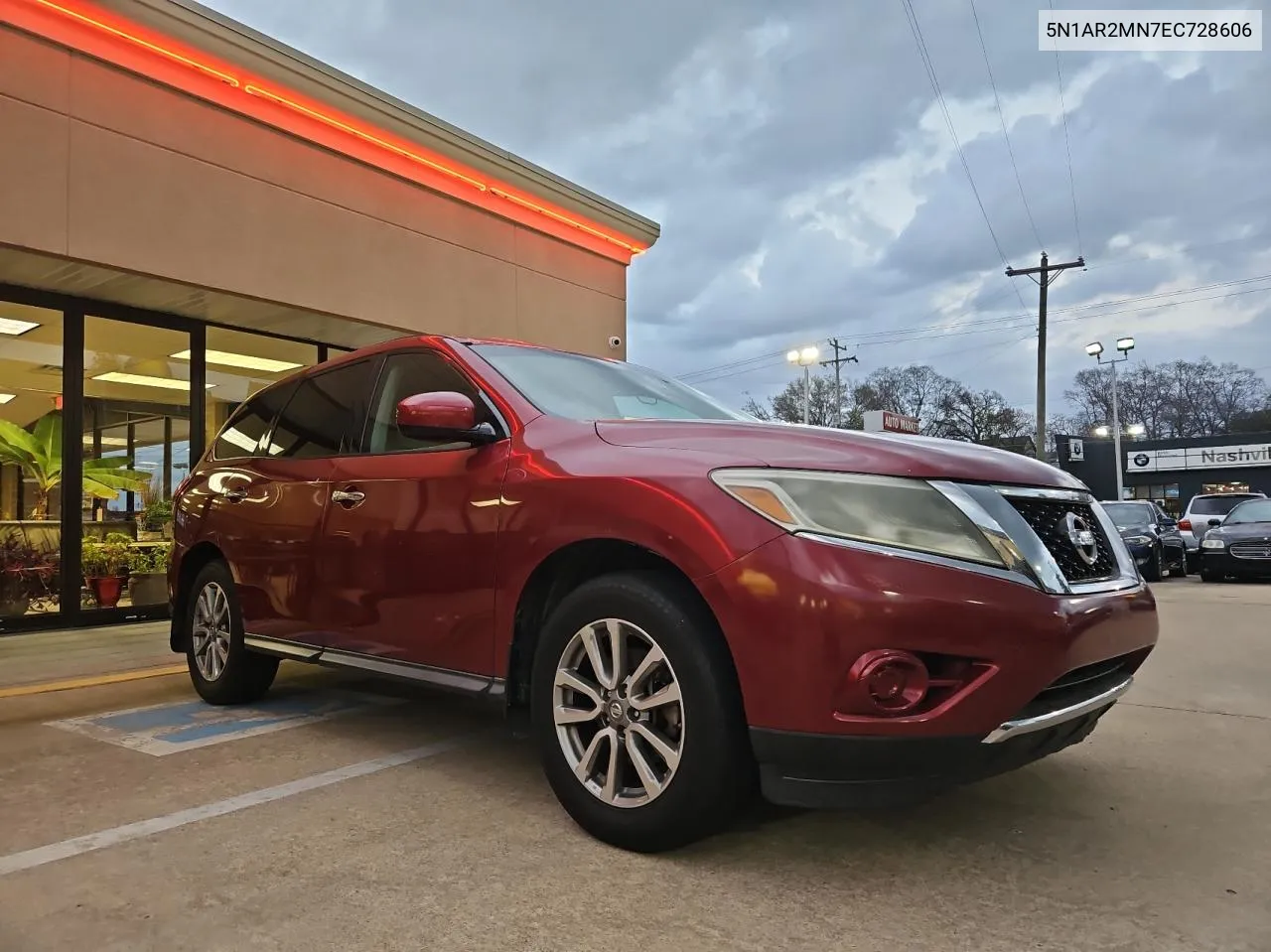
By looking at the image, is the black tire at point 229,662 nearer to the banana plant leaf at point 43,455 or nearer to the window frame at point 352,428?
the window frame at point 352,428

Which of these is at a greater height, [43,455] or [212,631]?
[43,455]

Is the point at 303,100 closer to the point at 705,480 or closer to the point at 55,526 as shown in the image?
the point at 55,526

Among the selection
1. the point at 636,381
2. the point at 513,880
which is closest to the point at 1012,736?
the point at 513,880

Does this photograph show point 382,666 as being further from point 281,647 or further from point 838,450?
point 838,450

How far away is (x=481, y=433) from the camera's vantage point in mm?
3277

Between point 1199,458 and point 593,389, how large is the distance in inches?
1896

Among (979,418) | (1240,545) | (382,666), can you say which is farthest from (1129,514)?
(979,418)

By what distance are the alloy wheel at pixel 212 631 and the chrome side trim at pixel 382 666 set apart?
25cm

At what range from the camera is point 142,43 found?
Answer: 7547mm

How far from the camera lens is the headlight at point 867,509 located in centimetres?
240

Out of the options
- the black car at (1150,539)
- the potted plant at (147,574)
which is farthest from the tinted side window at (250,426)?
the black car at (1150,539)

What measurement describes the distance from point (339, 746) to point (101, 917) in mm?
1678

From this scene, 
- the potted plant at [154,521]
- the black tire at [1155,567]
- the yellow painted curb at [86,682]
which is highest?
the potted plant at [154,521]

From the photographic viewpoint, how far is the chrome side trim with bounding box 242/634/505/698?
3148 millimetres
